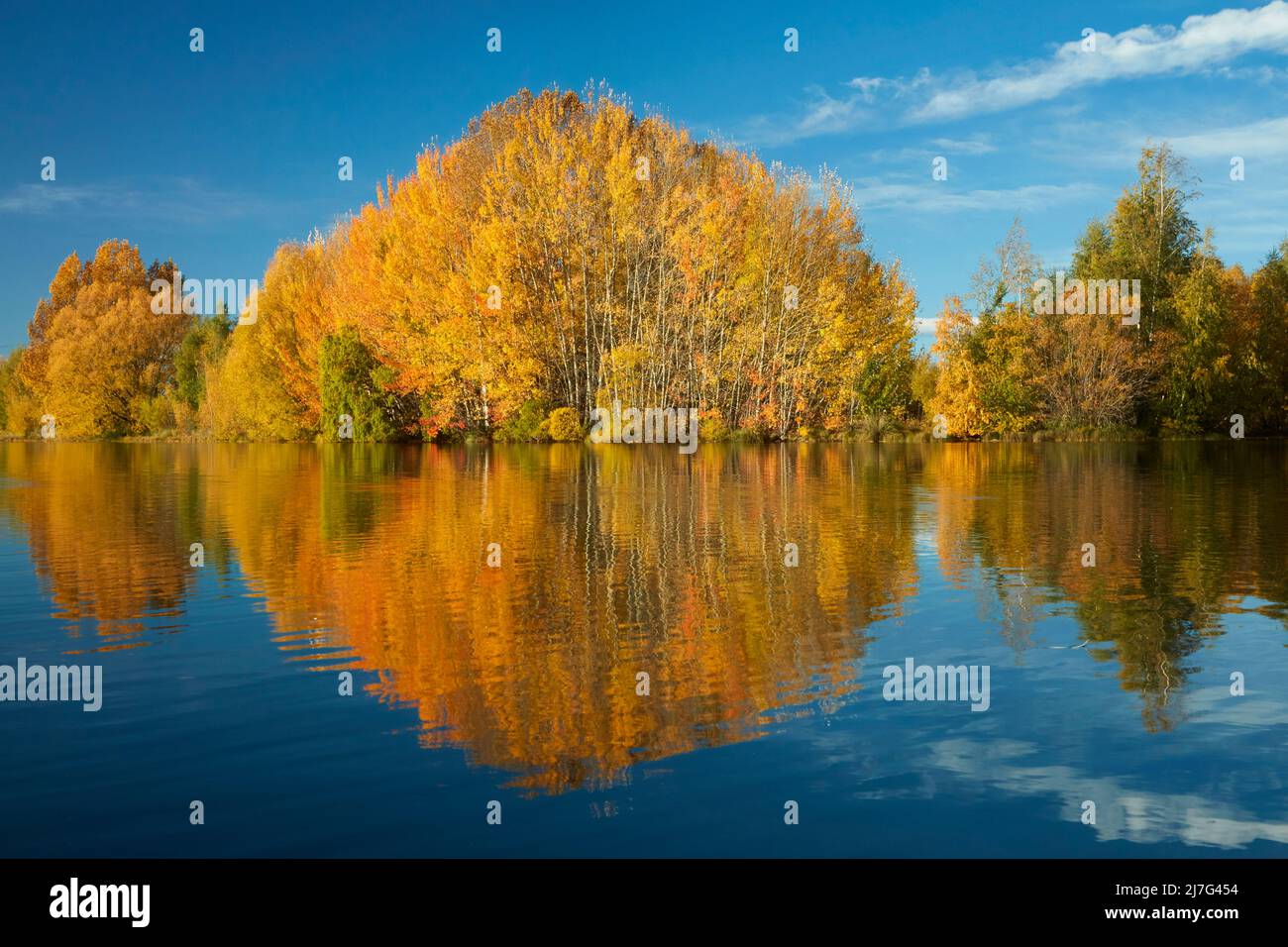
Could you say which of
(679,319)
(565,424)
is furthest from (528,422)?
(679,319)

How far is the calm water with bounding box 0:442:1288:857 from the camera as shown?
5.30 metres

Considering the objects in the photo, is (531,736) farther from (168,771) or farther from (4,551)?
(4,551)

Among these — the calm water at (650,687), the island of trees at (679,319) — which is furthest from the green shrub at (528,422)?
the calm water at (650,687)

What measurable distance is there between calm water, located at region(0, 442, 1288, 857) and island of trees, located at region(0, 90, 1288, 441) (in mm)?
30772

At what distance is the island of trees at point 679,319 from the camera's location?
4712 centimetres

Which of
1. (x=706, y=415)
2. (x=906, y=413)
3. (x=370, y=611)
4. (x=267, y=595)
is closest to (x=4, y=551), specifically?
(x=267, y=595)

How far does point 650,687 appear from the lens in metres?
7.61

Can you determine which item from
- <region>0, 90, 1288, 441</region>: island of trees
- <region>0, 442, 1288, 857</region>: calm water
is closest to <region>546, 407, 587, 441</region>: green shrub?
<region>0, 90, 1288, 441</region>: island of trees

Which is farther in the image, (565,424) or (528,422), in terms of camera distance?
(528,422)

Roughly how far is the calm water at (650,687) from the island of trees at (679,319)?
1211 inches

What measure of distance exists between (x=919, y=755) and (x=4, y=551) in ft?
45.1

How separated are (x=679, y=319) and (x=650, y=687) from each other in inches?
1653

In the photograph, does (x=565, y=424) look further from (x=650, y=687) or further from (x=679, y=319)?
(x=650, y=687)
